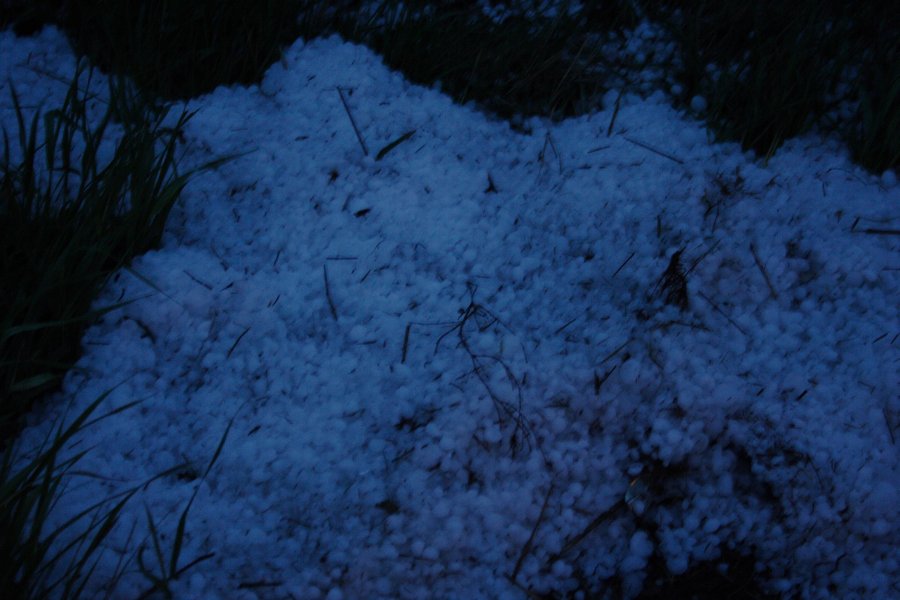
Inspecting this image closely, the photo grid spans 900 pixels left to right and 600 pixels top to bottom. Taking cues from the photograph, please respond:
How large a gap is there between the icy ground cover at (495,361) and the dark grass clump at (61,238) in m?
0.07

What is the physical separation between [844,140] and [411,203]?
113cm

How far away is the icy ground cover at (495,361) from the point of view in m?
1.31

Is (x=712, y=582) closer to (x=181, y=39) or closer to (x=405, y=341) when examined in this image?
(x=405, y=341)

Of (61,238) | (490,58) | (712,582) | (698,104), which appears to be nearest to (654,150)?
(698,104)

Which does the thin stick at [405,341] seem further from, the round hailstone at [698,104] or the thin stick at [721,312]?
the round hailstone at [698,104]

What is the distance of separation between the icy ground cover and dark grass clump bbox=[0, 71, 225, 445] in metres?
0.07

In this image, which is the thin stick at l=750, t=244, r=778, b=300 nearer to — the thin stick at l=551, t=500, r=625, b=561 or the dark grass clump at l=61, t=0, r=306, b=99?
the thin stick at l=551, t=500, r=625, b=561

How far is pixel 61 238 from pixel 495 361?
0.90m

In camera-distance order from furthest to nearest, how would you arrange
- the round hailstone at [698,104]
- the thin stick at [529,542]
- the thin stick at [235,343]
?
1. the round hailstone at [698,104]
2. the thin stick at [235,343]
3. the thin stick at [529,542]

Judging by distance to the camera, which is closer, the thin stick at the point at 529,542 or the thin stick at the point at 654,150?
the thin stick at the point at 529,542

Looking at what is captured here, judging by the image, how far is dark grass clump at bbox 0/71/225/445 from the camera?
135 cm

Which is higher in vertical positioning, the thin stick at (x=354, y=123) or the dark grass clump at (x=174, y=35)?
the dark grass clump at (x=174, y=35)

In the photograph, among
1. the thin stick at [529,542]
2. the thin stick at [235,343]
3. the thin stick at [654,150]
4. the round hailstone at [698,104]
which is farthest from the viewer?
the round hailstone at [698,104]

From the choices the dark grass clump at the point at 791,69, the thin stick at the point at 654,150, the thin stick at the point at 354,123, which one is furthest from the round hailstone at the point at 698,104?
the thin stick at the point at 354,123
